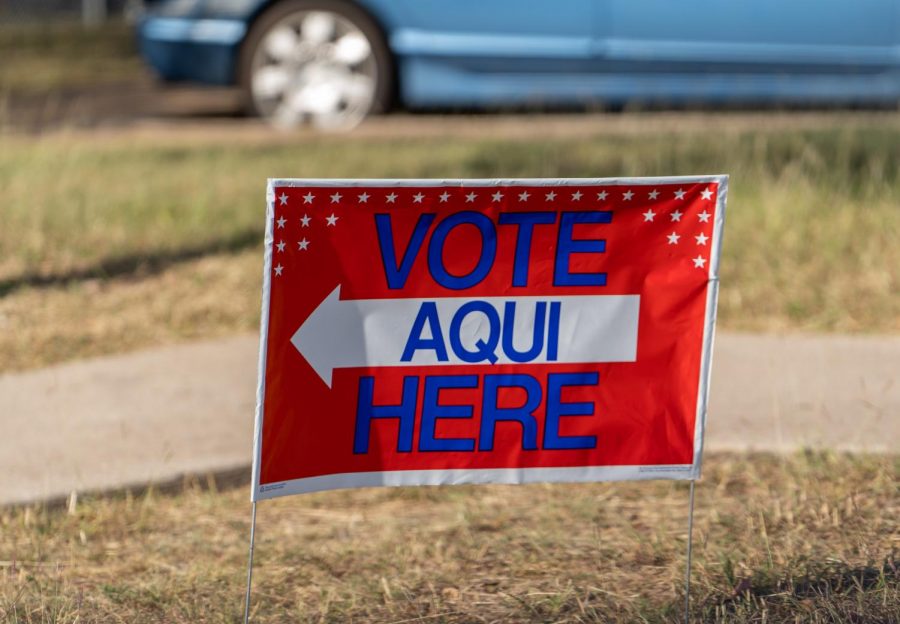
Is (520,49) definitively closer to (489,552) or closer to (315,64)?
(315,64)

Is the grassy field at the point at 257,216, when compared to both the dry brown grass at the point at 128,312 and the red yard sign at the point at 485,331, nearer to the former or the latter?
the dry brown grass at the point at 128,312

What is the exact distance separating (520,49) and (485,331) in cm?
608

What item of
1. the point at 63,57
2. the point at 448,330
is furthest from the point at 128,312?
the point at 63,57

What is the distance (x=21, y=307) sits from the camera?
229 inches

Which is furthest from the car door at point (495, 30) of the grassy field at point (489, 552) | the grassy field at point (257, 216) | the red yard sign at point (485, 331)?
the red yard sign at point (485, 331)

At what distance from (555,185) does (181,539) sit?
1565mm

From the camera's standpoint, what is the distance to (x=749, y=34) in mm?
8938

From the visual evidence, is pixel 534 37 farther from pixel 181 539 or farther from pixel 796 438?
pixel 181 539

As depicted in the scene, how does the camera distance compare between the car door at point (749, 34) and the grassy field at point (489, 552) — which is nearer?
the grassy field at point (489, 552)

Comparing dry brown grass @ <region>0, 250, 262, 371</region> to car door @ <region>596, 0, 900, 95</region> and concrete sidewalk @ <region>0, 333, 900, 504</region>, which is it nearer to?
concrete sidewalk @ <region>0, 333, 900, 504</region>

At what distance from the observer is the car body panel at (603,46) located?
29.0 feet

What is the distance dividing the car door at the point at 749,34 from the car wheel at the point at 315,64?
4.76ft

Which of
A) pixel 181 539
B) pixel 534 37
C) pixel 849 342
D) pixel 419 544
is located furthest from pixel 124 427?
pixel 534 37

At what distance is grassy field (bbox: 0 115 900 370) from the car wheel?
0.29 metres
